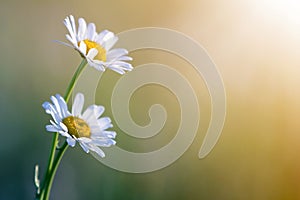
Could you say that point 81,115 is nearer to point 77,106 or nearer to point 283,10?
point 77,106

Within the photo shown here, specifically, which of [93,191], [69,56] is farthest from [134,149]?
[69,56]

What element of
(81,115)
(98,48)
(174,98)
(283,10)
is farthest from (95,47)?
(283,10)

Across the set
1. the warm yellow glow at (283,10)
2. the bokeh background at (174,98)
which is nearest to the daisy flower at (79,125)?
the bokeh background at (174,98)

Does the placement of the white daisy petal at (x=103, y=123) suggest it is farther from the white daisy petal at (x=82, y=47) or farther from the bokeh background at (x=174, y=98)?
the bokeh background at (x=174, y=98)

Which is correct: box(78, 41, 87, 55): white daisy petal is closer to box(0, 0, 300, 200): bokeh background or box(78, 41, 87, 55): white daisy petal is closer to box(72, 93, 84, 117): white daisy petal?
box(72, 93, 84, 117): white daisy petal

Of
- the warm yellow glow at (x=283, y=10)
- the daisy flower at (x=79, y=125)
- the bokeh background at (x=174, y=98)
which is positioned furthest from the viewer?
the warm yellow glow at (x=283, y=10)

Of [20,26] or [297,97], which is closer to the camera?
[20,26]

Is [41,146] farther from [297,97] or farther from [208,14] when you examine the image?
[297,97]
